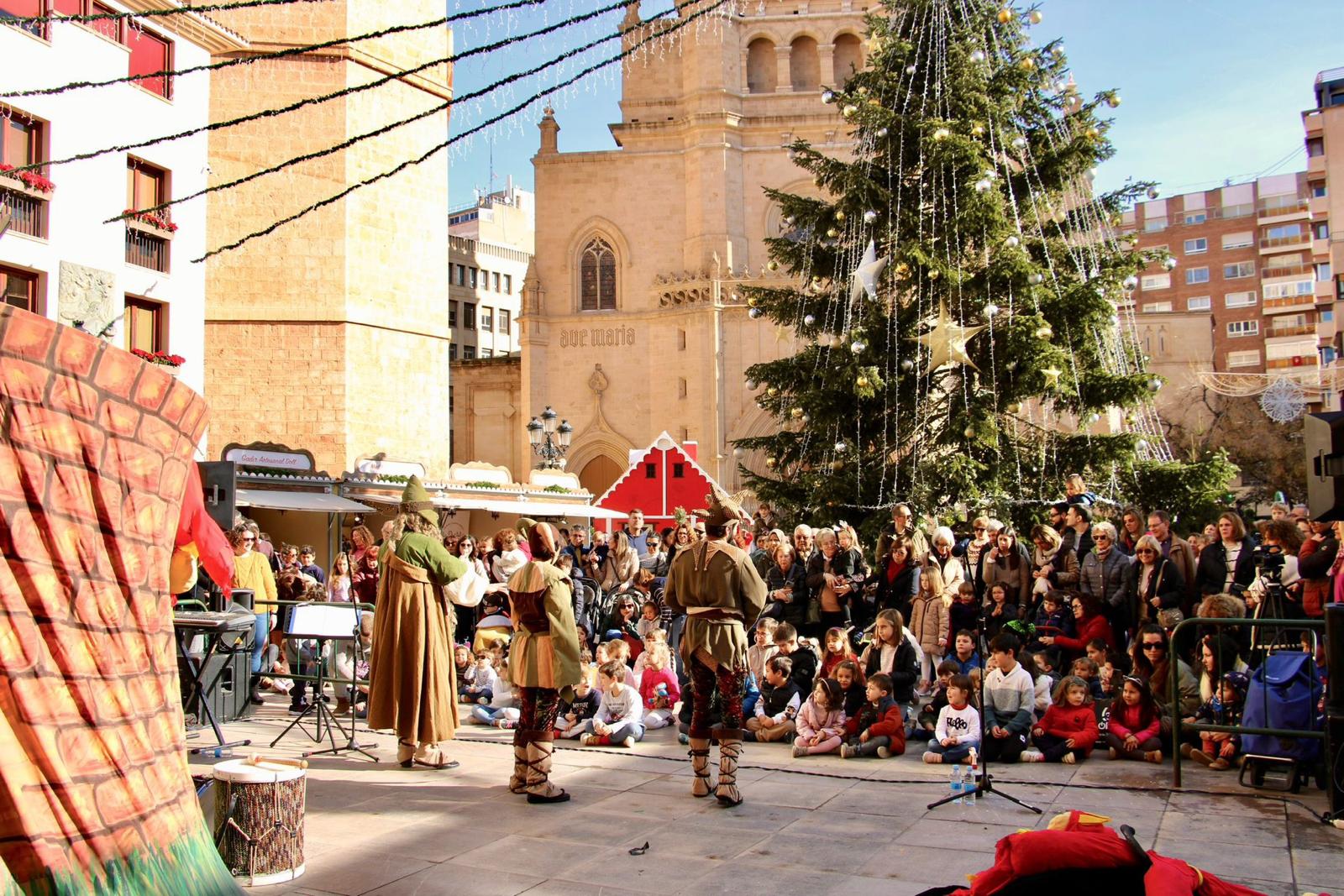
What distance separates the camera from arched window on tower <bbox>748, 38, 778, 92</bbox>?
3959 cm

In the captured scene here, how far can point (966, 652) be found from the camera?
9.67 metres

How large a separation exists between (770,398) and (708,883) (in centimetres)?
1135

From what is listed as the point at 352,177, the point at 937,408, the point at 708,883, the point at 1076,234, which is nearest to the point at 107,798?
the point at 708,883

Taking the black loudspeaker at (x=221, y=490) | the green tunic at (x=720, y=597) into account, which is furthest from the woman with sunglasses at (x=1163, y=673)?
the black loudspeaker at (x=221, y=490)

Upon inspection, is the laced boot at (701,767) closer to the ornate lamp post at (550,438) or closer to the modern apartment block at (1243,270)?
the ornate lamp post at (550,438)

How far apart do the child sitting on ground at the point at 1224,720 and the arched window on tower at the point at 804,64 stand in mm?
33978

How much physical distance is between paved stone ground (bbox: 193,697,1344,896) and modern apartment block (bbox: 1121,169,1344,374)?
2490 inches

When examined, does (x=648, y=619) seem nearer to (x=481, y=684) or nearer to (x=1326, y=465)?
(x=481, y=684)

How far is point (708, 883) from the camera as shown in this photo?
5547mm

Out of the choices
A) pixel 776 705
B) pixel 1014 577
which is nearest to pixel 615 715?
pixel 776 705

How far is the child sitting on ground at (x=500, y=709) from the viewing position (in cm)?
1056

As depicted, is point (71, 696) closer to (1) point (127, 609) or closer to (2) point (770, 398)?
(1) point (127, 609)

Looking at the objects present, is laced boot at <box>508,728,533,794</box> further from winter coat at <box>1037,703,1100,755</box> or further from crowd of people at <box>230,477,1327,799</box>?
winter coat at <box>1037,703,1100,755</box>

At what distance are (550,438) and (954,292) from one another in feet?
42.4
